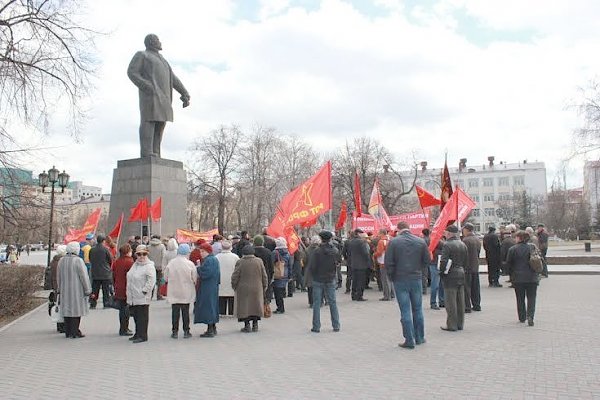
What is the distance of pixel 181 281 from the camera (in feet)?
32.2

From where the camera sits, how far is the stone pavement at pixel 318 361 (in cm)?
617

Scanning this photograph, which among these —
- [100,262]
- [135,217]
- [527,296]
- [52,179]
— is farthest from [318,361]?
[52,179]

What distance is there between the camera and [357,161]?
56406mm

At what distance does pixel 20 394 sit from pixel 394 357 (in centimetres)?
469

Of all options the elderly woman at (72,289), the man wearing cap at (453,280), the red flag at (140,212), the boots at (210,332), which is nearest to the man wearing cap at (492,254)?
the man wearing cap at (453,280)

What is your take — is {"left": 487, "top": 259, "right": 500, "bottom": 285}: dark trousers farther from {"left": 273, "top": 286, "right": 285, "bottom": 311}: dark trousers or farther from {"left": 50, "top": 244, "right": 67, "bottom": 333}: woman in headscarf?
{"left": 50, "top": 244, "right": 67, "bottom": 333}: woman in headscarf

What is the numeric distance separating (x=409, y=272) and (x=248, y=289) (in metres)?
3.19

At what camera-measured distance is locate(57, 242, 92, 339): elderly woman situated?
10094mm

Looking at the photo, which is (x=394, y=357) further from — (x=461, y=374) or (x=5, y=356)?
(x=5, y=356)

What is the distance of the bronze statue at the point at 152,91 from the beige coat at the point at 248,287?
1080 centimetres

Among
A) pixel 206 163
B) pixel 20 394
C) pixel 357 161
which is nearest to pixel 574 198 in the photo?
pixel 357 161

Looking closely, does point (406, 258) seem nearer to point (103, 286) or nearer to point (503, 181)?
point (103, 286)

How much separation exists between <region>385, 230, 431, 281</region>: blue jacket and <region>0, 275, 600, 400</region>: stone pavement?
1.11 meters

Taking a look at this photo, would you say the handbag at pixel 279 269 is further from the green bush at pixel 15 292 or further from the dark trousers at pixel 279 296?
the green bush at pixel 15 292
